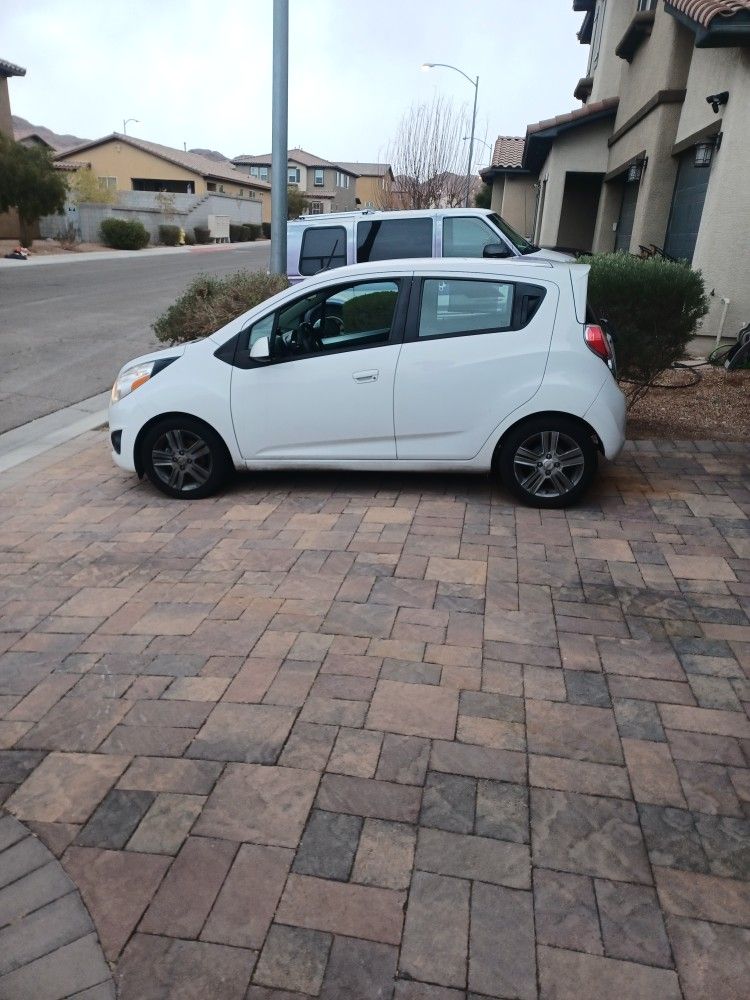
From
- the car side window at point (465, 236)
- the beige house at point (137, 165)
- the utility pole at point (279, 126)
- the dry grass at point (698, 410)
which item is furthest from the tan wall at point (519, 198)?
the beige house at point (137, 165)

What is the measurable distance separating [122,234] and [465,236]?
38124 millimetres

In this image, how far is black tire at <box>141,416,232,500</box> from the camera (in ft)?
19.7

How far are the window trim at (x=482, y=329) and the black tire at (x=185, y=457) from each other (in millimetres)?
1660

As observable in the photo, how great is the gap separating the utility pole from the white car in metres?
4.93

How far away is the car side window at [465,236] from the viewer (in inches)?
421

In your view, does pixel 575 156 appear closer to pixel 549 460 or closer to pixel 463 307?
pixel 463 307

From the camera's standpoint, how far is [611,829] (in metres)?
2.74

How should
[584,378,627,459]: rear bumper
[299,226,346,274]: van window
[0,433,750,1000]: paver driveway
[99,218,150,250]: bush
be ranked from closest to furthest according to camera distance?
1. [0,433,750,1000]: paver driveway
2. [584,378,627,459]: rear bumper
3. [299,226,346,274]: van window
4. [99,218,150,250]: bush

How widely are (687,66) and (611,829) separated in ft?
48.1

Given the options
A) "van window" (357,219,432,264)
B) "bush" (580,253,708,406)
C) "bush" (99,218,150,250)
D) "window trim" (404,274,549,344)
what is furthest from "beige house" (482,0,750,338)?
"bush" (99,218,150,250)

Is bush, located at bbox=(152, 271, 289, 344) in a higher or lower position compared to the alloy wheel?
higher

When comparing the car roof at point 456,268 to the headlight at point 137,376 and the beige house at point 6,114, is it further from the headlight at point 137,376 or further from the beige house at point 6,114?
the beige house at point 6,114

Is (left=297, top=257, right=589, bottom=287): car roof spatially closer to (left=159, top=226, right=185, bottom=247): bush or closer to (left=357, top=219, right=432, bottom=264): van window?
(left=357, top=219, right=432, bottom=264): van window

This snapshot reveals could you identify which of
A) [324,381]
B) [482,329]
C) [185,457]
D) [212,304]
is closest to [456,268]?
[482,329]
